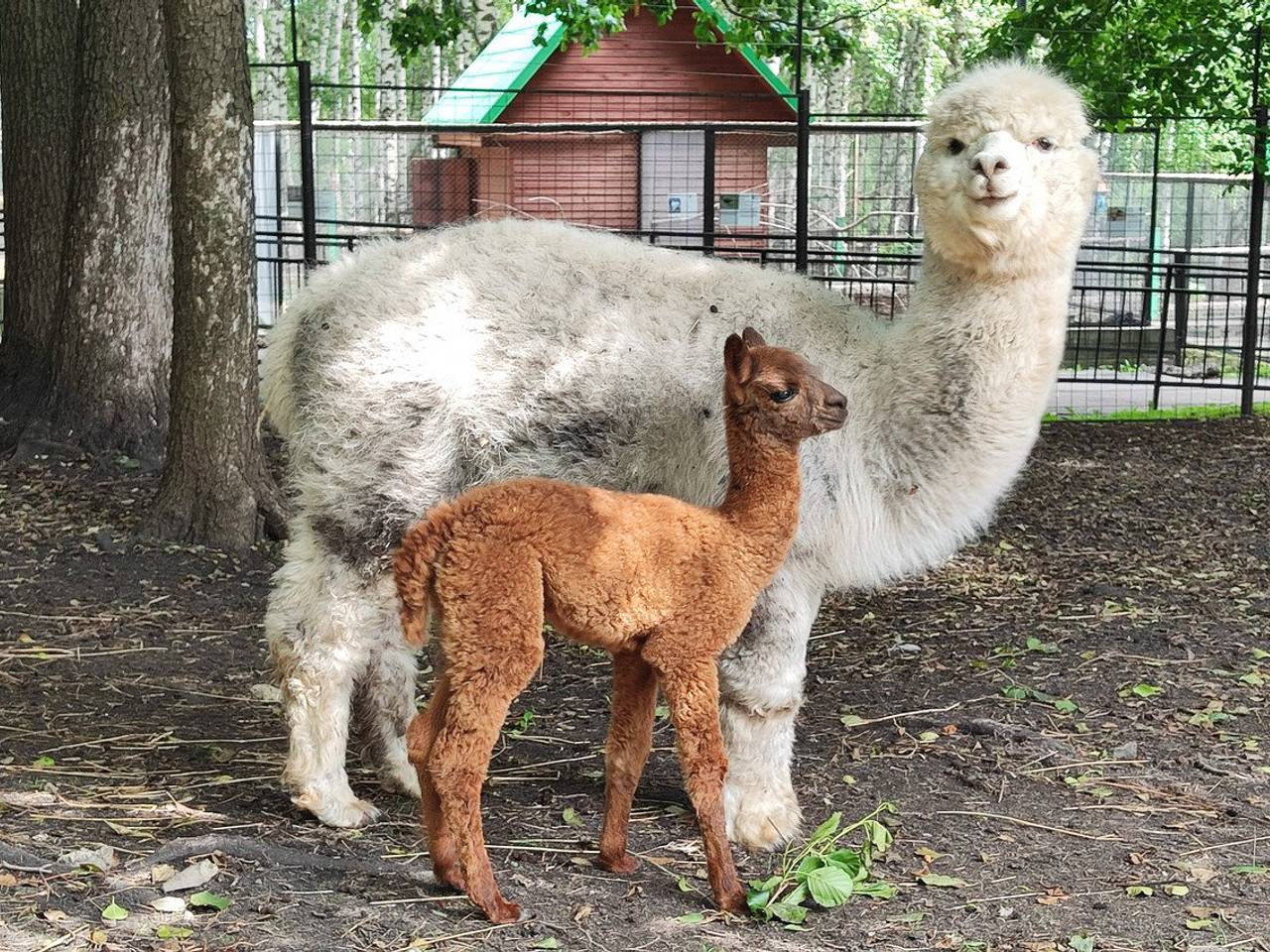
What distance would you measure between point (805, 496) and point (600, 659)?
2.15 metres

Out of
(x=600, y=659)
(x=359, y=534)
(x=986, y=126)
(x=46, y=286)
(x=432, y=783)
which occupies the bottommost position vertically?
(x=600, y=659)

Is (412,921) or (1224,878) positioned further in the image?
(1224,878)

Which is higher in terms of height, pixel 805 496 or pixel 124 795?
pixel 805 496

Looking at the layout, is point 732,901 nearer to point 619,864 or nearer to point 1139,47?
point 619,864

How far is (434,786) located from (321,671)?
853mm

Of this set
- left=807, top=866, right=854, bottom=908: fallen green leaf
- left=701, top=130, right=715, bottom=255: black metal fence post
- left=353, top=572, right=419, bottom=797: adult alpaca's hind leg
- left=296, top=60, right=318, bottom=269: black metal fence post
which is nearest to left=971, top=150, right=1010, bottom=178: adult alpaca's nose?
left=807, top=866, right=854, bottom=908: fallen green leaf

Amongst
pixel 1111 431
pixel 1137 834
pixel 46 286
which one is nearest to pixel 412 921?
pixel 1137 834

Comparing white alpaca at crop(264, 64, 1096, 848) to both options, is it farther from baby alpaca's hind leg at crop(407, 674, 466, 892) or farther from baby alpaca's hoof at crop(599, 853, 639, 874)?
baby alpaca's hind leg at crop(407, 674, 466, 892)

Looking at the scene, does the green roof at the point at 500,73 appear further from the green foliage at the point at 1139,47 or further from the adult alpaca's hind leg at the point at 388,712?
the adult alpaca's hind leg at the point at 388,712

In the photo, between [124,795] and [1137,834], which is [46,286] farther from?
[1137,834]

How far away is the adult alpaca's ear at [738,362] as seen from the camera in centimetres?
376

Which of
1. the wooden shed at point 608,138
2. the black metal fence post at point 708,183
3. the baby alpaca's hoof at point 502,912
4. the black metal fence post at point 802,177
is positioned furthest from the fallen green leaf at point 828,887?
the wooden shed at point 608,138

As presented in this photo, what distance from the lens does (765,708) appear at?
438 centimetres

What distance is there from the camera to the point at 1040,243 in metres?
4.34
